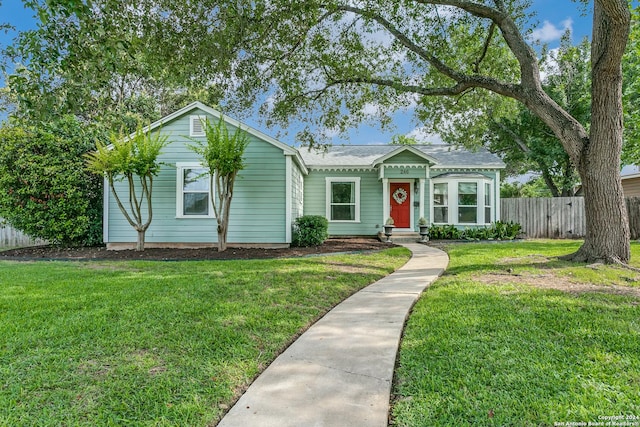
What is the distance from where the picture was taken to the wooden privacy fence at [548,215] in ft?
47.5

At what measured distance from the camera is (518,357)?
270 cm

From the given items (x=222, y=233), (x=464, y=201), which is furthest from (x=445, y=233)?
(x=222, y=233)

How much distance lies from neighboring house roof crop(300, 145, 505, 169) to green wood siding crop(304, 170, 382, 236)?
19.3 inches

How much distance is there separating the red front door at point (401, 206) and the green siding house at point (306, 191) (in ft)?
0.14

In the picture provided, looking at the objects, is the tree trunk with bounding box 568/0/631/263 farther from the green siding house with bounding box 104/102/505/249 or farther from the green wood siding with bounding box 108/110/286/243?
the green wood siding with bounding box 108/110/286/243

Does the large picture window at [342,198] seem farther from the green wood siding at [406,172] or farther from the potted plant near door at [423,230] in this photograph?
the potted plant near door at [423,230]

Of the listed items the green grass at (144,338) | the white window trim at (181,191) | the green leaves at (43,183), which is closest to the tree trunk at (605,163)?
the green grass at (144,338)

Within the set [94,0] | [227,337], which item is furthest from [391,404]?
[94,0]

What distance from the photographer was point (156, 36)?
6.43 metres

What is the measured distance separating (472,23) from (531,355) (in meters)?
9.86

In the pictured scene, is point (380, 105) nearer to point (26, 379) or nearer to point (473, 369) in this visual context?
point (473, 369)

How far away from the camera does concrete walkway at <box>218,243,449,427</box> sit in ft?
6.41

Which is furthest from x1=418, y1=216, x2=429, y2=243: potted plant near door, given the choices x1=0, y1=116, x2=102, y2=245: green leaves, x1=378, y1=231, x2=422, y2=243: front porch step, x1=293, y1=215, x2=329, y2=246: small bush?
x1=0, y1=116, x2=102, y2=245: green leaves

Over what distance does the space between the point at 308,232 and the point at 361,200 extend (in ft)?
14.8
